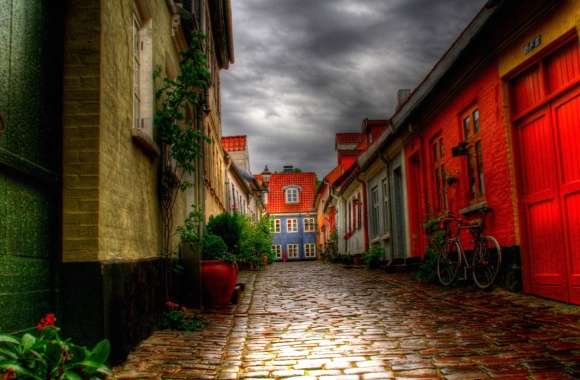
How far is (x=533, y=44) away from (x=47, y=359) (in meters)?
6.86

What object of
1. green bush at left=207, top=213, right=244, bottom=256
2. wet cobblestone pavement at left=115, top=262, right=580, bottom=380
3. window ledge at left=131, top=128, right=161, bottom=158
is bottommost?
wet cobblestone pavement at left=115, top=262, right=580, bottom=380

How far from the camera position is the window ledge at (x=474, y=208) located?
9373 millimetres

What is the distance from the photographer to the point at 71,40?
433 cm

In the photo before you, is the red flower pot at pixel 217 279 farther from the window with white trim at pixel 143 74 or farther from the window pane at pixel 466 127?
the window pane at pixel 466 127

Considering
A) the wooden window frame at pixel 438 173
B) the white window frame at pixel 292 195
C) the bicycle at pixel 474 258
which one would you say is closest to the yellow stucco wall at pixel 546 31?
the bicycle at pixel 474 258

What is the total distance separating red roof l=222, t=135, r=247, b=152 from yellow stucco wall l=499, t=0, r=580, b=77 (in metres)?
30.0

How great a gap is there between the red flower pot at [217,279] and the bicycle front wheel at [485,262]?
12.6 feet

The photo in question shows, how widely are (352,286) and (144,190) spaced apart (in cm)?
640

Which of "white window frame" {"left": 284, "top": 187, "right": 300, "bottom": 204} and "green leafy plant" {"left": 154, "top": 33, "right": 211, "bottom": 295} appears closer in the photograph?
"green leafy plant" {"left": 154, "top": 33, "right": 211, "bottom": 295}

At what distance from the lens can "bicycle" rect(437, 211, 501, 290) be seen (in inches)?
345

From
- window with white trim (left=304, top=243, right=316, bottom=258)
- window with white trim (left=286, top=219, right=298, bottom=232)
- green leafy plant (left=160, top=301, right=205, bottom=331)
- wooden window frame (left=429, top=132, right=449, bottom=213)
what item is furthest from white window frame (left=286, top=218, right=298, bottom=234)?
green leafy plant (left=160, top=301, right=205, bottom=331)

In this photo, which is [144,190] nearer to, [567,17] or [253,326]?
[253,326]

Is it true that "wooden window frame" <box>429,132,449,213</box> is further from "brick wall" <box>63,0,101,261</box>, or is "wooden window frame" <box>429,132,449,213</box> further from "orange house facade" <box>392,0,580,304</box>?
"brick wall" <box>63,0,101,261</box>

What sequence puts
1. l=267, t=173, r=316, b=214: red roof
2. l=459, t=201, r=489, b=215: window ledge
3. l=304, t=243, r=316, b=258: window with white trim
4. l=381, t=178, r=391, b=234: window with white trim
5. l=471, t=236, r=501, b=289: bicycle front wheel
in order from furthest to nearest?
1. l=267, t=173, r=316, b=214: red roof
2. l=304, t=243, r=316, b=258: window with white trim
3. l=381, t=178, r=391, b=234: window with white trim
4. l=459, t=201, r=489, b=215: window ledge
5. l=471, t=236, r=501, b=289: bicycle front wheel
